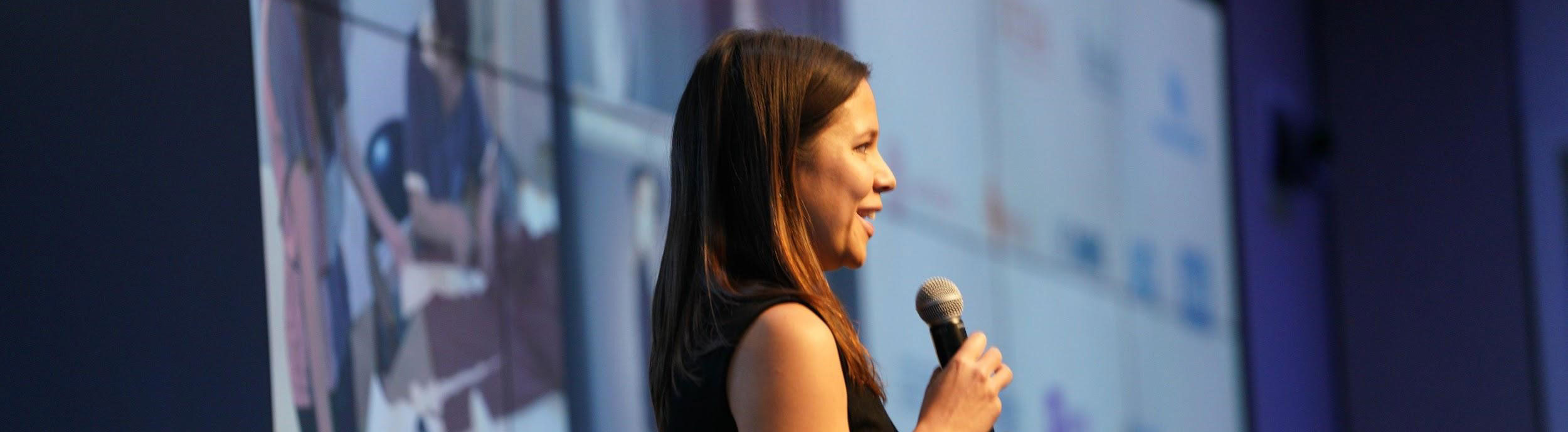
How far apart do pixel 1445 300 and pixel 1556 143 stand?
67 cm

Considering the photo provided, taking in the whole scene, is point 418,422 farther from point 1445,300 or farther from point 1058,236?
point 1445,300

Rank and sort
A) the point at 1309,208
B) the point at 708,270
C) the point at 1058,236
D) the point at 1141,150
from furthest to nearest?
the point at 1309,208 → the point at 1141,150 → the point at 1058,236 → the point at 708,270

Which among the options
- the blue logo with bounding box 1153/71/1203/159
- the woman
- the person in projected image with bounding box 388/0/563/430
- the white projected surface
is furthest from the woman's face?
the blue logo with bounding box 1153/71/1203/159

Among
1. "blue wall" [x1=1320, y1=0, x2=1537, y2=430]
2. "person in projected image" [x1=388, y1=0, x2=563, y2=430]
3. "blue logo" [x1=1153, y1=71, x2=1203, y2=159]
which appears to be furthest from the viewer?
"blue wall" [x1=1320, y1=0, x2=1537, y2=430]

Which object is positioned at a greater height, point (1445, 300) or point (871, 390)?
point (871, 390)

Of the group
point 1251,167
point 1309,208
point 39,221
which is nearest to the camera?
point 39,221

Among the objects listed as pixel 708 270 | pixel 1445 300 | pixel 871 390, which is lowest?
pixel 1445 300

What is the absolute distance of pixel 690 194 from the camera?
4.23 feet

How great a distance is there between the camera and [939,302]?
52.8 inches

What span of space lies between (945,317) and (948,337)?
2 centimetres

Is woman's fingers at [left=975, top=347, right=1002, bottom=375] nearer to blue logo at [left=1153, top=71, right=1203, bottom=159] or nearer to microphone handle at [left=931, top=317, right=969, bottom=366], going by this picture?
microphone handle at [left=931, top=317, right=969, bottom=366]

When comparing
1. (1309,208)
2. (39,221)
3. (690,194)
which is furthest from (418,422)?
(1309,208)

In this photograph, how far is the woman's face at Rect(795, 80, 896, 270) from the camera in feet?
4.21

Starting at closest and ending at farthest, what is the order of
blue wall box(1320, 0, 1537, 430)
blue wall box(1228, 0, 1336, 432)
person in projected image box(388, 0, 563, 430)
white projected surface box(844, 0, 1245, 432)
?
person in projected image box(388, 0, 563, 430)
white projected surface box(844, 0, 1245, 432)
blue wall box(1228, 0, 1336, 432)
blue wall box(1320, 0, 1537, 430)
